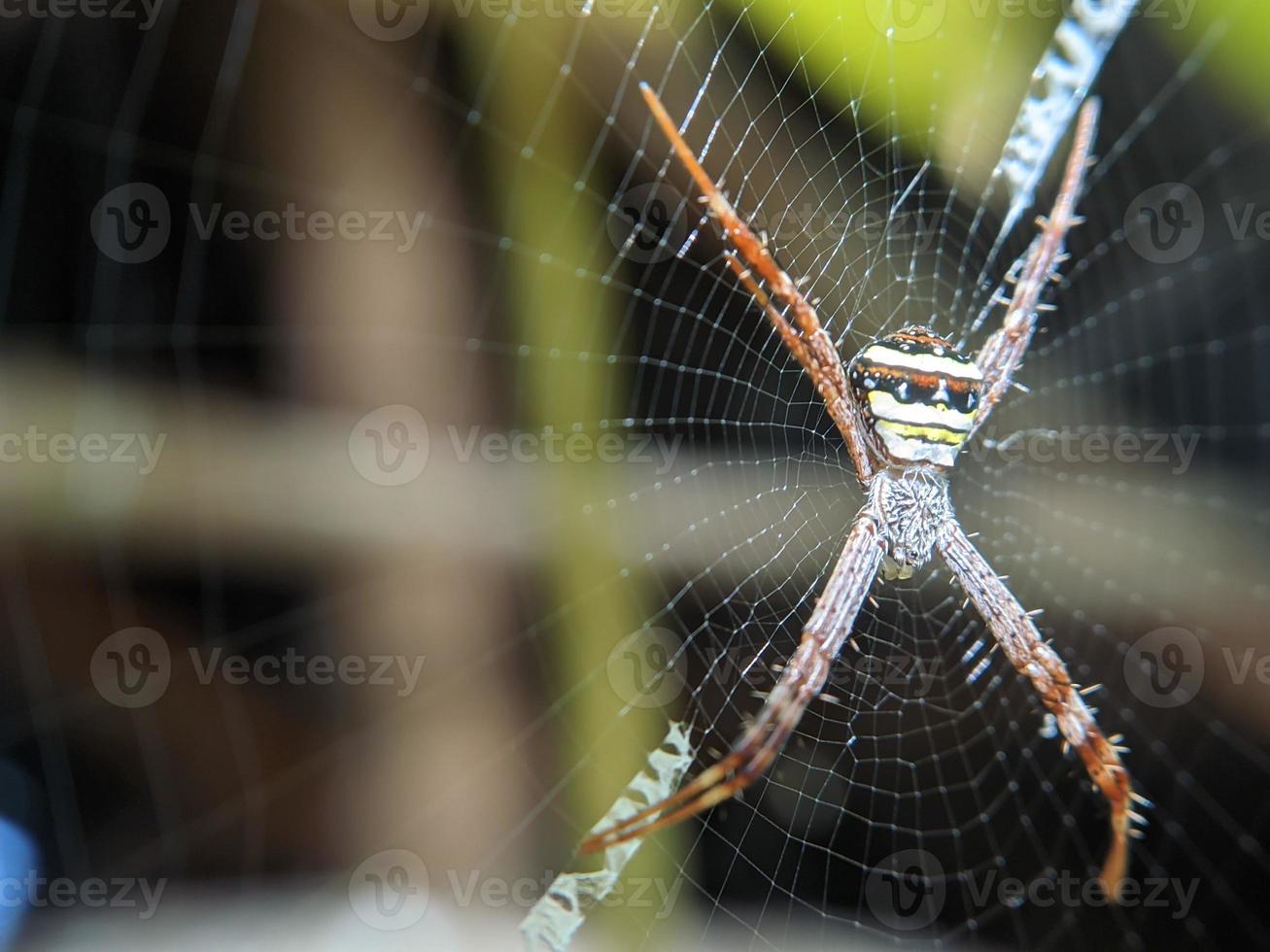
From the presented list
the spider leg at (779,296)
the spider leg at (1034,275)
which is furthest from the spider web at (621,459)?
the spider leg at (779,296)

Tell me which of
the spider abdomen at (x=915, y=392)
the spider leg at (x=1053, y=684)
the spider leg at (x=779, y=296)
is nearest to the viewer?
the spider leg at (x=779, y=296)

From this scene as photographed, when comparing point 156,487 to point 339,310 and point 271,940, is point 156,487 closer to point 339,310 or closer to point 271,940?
point 339,310

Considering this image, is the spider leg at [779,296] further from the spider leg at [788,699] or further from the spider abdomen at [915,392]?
the spider leg at [788,699]

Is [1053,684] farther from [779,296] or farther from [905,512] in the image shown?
[779,296]

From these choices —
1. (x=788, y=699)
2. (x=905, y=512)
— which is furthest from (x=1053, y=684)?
(x=788, y=699)

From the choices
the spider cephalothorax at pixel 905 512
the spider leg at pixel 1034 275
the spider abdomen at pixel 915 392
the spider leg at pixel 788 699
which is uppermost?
the spider leg at pixel 1034 275

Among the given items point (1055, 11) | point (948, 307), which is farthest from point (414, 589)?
point (1055, 11)

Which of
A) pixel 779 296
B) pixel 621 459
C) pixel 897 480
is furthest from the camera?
pixel 621 459

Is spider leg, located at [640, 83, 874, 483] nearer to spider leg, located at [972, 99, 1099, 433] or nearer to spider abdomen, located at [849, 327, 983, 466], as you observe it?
spider abdomen, located at [849, 327, 983, 466]
